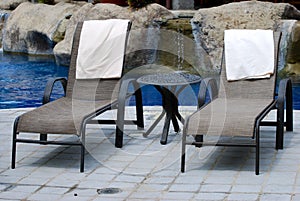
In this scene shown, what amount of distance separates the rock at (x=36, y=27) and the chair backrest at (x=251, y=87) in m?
7.97

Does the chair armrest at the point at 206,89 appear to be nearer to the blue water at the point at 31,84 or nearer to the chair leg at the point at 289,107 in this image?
the chair leg at the point at 289,107

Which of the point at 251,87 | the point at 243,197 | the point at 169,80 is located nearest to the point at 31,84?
the point at 169,80

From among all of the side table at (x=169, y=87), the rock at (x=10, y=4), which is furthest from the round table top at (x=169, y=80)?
the rock at (x=10, y=4)

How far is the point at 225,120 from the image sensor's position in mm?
5223

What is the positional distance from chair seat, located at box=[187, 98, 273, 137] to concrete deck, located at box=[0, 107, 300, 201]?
0.34 meters

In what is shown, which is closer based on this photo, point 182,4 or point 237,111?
point 237,111

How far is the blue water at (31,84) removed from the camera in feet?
33.1

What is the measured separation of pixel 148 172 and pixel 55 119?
2.81 feet

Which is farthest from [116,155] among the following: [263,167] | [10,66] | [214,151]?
[10,66]

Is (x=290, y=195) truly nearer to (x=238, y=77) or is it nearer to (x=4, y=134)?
(x=238, y=77)

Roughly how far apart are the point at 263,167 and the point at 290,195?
761 millimetres

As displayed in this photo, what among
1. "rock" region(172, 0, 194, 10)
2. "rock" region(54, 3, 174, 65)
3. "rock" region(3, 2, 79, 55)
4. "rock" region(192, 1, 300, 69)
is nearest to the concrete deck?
"rock" region(192, 1, 300, 69)

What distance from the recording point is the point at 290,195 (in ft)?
15.0

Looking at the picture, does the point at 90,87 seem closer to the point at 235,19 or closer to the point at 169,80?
the point at 169,80
